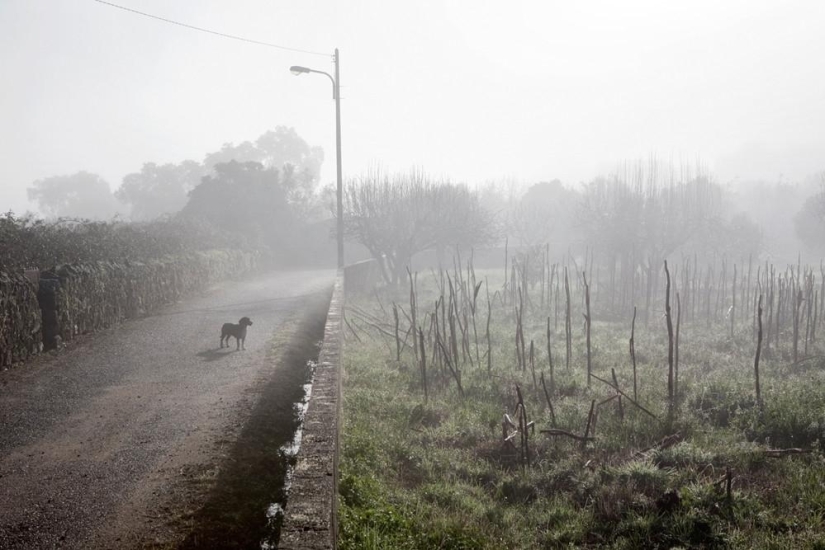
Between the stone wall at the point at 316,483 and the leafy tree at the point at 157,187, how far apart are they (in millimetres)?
56140

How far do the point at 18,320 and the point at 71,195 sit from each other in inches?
3609

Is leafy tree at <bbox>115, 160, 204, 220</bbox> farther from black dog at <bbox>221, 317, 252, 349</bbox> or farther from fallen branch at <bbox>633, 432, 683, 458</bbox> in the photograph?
fallen branch at <bbox>633, 432, 683, 458</bbox>

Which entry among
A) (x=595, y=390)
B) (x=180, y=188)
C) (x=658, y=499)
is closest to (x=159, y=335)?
(x=595, y=390)

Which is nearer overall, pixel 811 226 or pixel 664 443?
pixel 664 443

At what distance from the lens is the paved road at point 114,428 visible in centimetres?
374

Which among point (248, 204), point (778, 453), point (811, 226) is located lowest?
point (778, 453)

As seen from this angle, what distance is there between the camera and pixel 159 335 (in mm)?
10328

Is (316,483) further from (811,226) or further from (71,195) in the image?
(71,195)

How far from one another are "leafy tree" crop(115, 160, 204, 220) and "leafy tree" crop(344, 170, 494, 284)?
3661cm

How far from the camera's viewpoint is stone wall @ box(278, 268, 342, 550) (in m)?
3.26

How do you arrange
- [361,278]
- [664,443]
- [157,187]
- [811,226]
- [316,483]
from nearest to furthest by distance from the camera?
[316,483] → [664,443] → [361,278] → [811,226] → [157,187]

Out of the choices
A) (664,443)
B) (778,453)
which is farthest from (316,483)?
(778,453)

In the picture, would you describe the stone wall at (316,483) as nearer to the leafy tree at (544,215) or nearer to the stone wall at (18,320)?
the stone wall at (18,320)

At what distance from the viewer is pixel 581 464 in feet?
18.5
